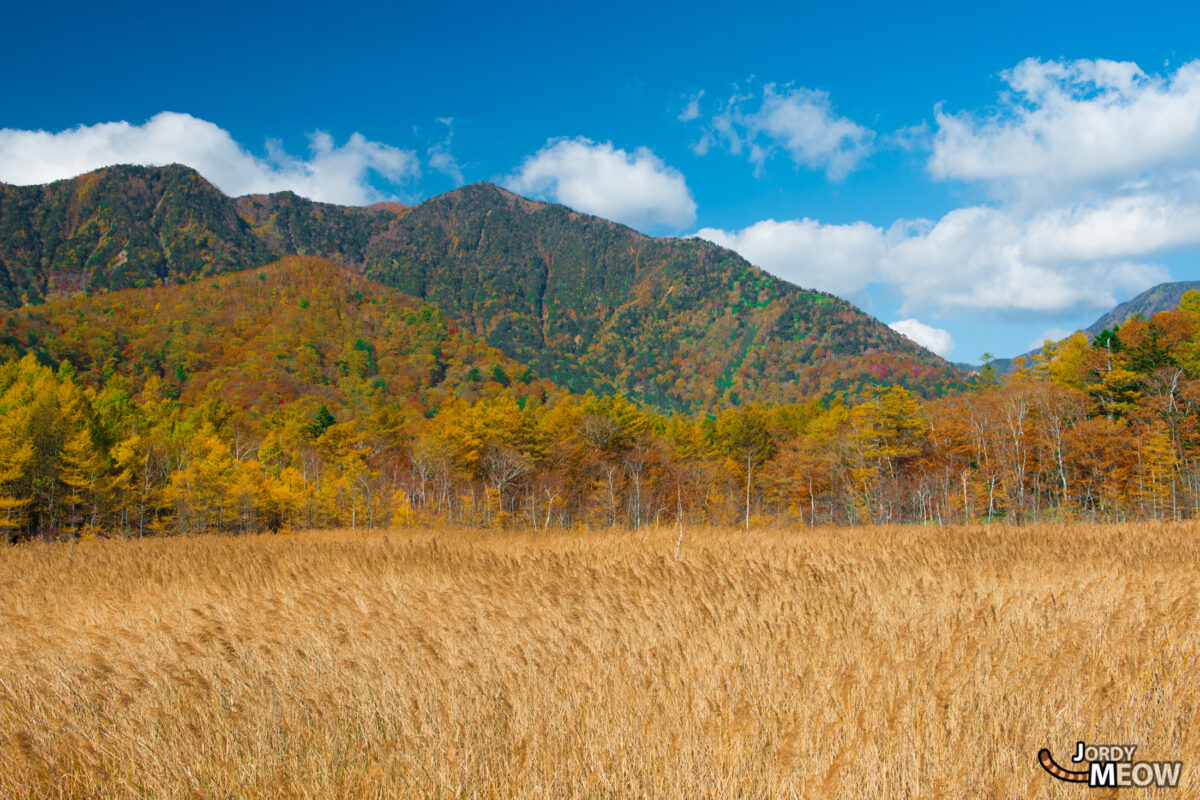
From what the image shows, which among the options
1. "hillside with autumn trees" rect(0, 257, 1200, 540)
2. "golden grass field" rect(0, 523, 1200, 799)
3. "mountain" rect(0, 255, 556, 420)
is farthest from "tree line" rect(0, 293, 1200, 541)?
"mountain" rect(0, 255, 556, 420)

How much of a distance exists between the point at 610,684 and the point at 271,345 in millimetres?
137514

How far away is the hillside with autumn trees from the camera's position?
31.0 meters

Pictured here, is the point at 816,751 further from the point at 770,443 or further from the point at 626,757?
the point at 770,443

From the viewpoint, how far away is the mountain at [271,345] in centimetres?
9738

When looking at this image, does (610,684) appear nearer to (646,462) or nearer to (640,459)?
(640,459)

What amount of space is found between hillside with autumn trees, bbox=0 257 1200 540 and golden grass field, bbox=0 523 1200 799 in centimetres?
1425

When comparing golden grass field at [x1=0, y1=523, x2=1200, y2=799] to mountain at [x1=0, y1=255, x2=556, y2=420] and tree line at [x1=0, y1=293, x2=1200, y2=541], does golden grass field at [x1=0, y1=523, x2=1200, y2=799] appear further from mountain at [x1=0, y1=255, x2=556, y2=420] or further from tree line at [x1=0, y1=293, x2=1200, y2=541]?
mountain at [x1=0, y1=255, x2=556, y2=420]

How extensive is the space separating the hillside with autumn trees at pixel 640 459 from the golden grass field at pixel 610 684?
14250mm

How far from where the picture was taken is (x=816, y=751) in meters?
2.61

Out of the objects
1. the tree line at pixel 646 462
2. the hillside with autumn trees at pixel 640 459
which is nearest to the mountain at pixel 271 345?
the hillside with autumn trees at pixel 640 459

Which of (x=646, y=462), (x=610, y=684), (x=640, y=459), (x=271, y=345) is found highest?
(x=271, y=345)

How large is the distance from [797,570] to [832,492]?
42.1 m

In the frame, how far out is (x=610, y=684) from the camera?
11.3 ft

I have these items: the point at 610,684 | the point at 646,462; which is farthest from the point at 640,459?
the point at 610,684
